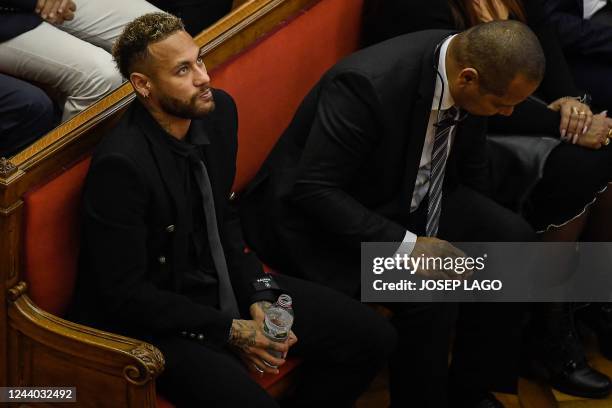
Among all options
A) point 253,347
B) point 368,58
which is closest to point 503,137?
point 368,58

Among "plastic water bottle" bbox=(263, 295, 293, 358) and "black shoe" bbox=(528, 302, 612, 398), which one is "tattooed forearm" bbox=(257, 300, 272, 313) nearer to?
"plastic water bottle" bbox=(263, 295, 293, 358)

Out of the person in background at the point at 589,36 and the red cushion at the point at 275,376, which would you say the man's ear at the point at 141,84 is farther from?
the person in background at the point at 589,36

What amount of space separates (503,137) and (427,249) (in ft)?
1.63

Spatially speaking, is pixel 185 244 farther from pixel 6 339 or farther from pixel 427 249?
pixel 427 249

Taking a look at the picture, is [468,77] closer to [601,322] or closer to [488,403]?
[488,403]

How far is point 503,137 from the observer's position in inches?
98.1

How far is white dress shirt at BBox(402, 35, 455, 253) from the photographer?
2068 millimetres

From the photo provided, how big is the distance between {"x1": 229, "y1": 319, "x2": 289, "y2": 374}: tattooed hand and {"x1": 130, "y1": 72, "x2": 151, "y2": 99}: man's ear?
447 millimetres

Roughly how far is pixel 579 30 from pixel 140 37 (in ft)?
4.81

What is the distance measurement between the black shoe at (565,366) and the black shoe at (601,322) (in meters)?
0.12

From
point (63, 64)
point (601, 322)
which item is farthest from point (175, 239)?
point (601, 322)

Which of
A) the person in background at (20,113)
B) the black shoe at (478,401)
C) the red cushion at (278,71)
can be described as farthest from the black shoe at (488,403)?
the person in background at (20,113)

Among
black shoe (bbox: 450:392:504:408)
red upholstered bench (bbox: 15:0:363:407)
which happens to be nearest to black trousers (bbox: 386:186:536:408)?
black shoe (bbox: 450:392:504:408)

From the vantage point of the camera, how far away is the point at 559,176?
246 cm
